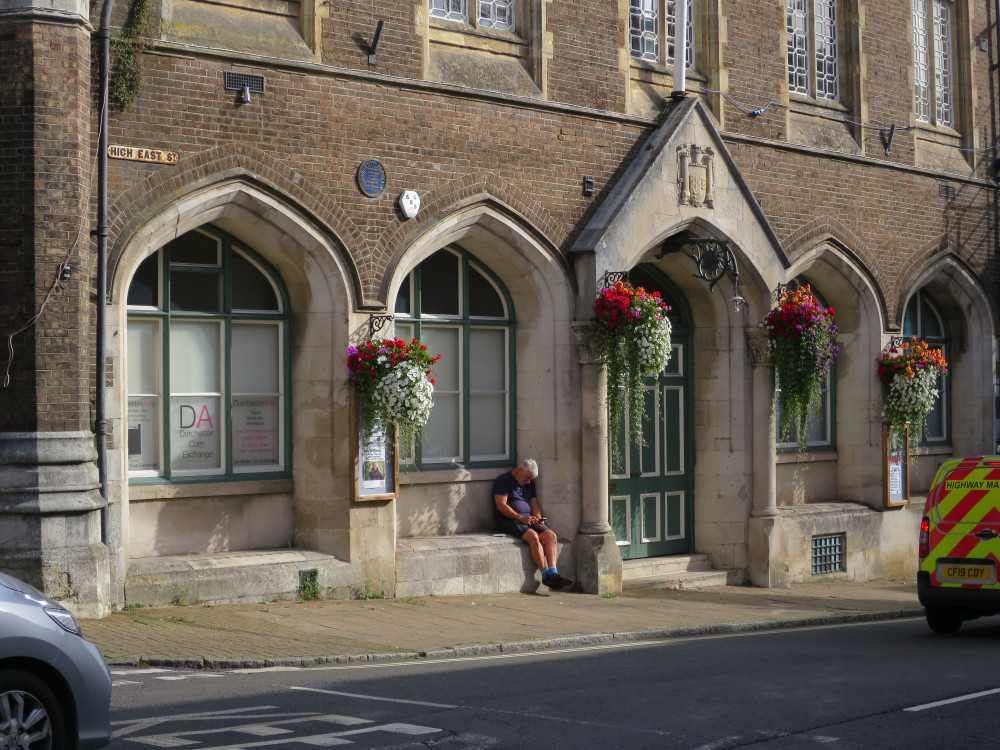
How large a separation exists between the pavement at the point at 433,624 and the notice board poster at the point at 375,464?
108 cm

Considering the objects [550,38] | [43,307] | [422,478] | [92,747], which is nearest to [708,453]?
[422,478]

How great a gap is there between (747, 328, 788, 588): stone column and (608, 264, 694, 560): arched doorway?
81cm

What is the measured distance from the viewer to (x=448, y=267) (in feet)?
47.9

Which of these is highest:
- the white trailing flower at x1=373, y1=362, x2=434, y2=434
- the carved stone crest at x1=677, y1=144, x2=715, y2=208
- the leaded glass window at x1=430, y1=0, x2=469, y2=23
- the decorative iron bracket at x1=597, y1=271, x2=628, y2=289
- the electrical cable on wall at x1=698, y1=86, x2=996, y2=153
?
the leaded glass window at x1=430, y1=0, x2=469, y2=23

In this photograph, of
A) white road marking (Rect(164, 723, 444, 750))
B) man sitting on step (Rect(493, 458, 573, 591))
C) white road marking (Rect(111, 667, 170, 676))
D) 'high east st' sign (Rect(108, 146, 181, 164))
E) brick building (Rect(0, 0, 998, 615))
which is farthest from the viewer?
man sitting on step (Rect(493, 458, 573, 591))

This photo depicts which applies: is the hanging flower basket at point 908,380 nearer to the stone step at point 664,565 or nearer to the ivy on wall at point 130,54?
the stone step at point 664,565

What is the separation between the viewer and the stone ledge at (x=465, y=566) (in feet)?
44.0

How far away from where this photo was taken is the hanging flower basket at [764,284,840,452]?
53.6 feet

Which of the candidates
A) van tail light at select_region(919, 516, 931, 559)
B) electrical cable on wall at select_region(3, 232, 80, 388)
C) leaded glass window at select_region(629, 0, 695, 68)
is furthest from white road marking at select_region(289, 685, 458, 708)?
leaded glass window at select_region(629, 0, 695, 68)

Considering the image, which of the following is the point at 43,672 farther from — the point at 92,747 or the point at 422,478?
the point at 422,478

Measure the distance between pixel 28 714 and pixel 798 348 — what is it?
12.5 m

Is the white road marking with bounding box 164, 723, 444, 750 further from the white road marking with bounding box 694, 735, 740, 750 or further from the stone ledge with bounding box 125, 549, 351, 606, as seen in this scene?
the stone ledge with bounding box 125, 549, 351, 606

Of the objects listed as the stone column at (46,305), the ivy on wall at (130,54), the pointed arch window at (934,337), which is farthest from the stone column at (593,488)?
the pointed arch window at (934,337)

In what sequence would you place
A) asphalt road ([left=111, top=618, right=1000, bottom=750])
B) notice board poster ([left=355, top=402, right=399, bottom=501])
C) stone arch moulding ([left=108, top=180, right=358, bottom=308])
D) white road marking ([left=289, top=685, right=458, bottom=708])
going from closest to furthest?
asphalt road ([left=111, top=618, right=1000, bottom=750]) < white road marking ([left=289, top=685, right=458, bottom=708]) < stone arch moulding ([left=108, top=180, right=358, bottom=308]) < notice board poster ([left=355, top=402, right=399, bottom=501])
